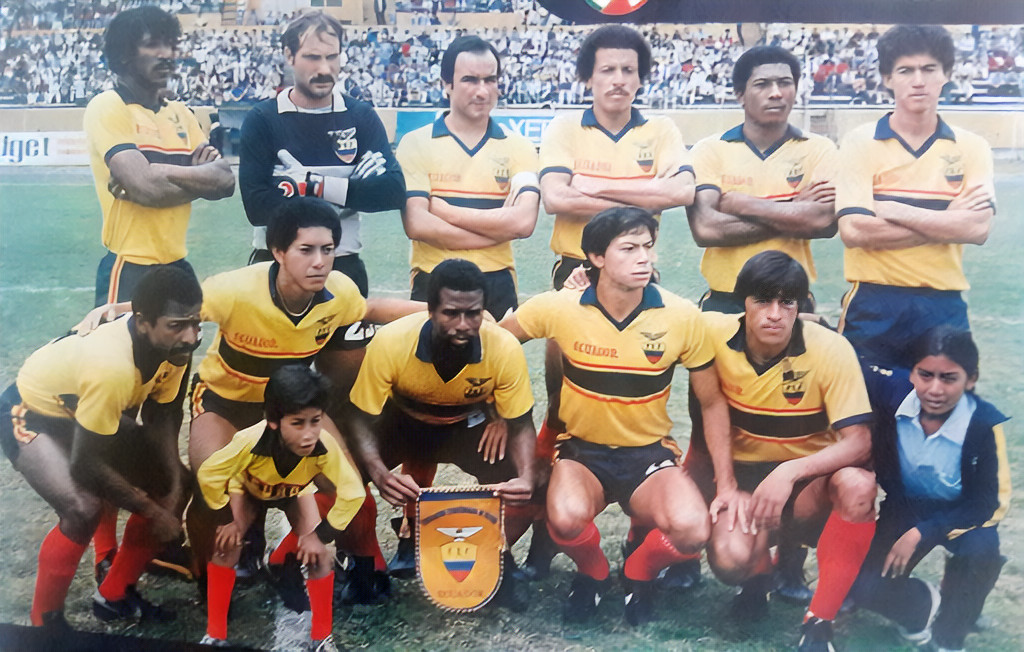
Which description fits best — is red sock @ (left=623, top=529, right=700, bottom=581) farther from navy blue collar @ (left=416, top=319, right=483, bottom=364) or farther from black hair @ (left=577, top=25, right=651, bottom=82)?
black hair @ (left=577, top=25, right=651, bottom=82)

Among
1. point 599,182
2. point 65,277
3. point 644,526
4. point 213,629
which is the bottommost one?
point 213,629

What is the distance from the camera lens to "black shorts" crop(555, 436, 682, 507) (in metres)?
2.74

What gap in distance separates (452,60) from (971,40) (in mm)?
1478

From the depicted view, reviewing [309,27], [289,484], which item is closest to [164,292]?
[289,484]

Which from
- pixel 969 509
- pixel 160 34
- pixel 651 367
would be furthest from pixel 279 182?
pixel 969 509

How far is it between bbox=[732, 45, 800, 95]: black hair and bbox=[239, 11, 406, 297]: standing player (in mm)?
1058

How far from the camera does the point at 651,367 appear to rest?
105 inches

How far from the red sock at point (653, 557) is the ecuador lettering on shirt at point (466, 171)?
950mm

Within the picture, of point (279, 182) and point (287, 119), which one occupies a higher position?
Answer: point (287, 119)

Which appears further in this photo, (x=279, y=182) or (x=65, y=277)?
(x=65, y=277)

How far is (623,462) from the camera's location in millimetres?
2744

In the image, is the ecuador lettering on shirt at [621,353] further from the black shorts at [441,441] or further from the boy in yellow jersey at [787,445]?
the black shorts at [441,441]

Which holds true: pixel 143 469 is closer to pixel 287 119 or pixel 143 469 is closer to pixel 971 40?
pixel 287 119

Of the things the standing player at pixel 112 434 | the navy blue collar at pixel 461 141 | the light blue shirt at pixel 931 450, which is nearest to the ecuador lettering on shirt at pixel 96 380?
the standing player at pixel 112 434
